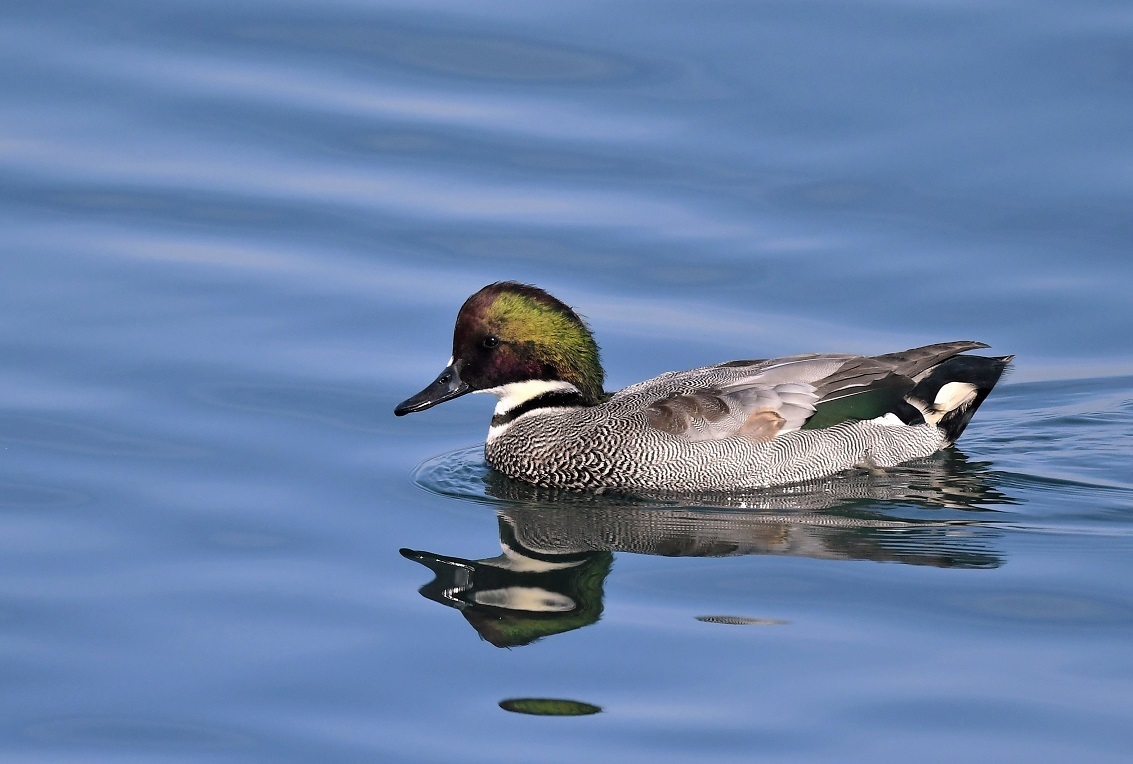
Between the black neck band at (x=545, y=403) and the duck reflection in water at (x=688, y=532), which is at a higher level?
the black neck band at (x=545, y=403)

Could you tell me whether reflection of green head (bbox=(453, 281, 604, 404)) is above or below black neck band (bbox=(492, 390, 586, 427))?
above

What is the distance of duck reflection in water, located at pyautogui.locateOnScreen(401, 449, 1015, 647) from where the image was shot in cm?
840

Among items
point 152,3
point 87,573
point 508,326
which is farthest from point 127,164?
point 87,573

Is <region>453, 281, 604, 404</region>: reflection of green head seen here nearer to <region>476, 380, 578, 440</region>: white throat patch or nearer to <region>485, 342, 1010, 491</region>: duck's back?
<region>476, 380, 578, 440</region>: white throat patch

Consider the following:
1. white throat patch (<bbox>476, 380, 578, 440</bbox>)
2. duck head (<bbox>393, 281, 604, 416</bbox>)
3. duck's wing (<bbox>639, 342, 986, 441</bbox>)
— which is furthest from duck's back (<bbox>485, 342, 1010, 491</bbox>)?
duck head (<bbox>393, 281, 604, 416</bbox>)

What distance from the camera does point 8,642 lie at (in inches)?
306

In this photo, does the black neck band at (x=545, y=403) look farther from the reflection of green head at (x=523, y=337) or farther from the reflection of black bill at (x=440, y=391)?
the reflection of black bill at (x=440, y=391)

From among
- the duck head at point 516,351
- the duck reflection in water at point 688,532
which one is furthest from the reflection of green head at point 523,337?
the duck reflection in water at point 688,532

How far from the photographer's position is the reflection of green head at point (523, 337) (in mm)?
10562

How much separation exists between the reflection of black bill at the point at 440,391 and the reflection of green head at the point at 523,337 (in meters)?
0.08

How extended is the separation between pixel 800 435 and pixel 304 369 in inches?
126

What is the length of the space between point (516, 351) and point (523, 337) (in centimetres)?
10

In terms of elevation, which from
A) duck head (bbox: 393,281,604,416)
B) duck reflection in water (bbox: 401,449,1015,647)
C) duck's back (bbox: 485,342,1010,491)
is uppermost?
duck head (bbox: 393,281,604,416)

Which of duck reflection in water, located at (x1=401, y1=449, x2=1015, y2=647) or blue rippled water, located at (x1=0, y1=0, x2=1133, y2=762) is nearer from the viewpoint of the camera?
blue rippled water, located at (x1=0, y1=0, x2=1133, y2=762)
